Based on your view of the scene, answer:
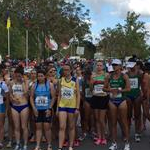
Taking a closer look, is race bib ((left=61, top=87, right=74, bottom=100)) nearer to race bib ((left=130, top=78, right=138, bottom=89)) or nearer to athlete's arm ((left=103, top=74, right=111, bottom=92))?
athlete's arm ((left=103, top=74, right=111, bottom=92))

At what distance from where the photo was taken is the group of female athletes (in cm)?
1040

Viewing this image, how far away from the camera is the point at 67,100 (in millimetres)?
10383

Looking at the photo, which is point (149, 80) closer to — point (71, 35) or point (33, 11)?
point (33, 11)

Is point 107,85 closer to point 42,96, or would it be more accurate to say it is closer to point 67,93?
point 67,93

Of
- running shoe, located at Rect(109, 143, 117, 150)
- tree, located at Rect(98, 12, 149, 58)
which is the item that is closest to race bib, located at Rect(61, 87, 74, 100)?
running shoe, located at Rect(109, 143, 117, 150)

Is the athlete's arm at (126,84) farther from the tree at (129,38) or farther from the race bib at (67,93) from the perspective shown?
the tree at (129,38)

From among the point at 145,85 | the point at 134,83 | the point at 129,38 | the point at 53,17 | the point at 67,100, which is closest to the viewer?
the point at 67,100

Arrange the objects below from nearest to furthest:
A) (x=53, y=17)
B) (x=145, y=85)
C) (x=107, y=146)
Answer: (x=107, y=146) < (x=145, y=85) < (x=53, y=17)

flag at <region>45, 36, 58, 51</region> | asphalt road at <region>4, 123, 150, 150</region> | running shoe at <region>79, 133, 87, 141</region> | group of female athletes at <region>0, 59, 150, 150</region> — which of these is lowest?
asphalt road at <region>4, 123, 150, 150</region>

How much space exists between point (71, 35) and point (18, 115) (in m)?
30.0

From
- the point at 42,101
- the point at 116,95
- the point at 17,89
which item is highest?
the point at 17,89

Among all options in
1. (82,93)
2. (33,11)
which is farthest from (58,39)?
(82,93)

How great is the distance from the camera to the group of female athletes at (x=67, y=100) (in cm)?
1040

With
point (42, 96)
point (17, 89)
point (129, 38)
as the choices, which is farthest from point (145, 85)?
point (129, 38)
